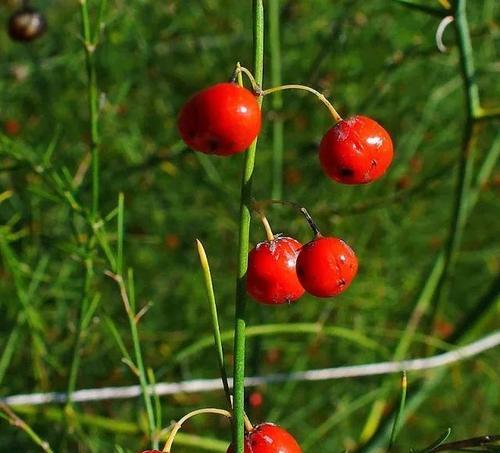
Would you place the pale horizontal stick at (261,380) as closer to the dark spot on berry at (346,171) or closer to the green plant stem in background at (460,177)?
the green plant stem in background at (460,177)

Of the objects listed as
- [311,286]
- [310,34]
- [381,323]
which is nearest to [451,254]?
[311,286]

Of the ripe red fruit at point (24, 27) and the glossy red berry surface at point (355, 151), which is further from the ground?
the ripe red fruit at point (24, 27)

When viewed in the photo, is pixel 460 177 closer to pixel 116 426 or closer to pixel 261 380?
pixel 261 380

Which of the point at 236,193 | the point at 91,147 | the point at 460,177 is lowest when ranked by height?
the point at 91,147

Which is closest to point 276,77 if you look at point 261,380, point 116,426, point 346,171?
point 261,380

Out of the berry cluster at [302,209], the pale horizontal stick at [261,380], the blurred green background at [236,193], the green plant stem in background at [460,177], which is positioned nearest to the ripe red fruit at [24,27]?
the blurred green background at [236,193]

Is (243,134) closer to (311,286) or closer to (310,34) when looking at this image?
(311,286)

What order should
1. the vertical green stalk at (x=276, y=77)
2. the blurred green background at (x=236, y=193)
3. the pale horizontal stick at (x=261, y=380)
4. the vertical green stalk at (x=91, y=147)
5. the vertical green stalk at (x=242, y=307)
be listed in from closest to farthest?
the vertical green stalk at (x=242, y=307) < the vertical green stalk at (x=91, y=147) < the pale horizontal stick at (x=261, y=380) < the vertical green stalk at (x=276, y=77) < the blurred green background at (x=236, y=193)

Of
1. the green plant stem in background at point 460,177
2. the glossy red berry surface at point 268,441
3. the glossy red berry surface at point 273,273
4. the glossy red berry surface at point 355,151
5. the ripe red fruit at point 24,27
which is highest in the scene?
the ripe red fruit at point 24,27
